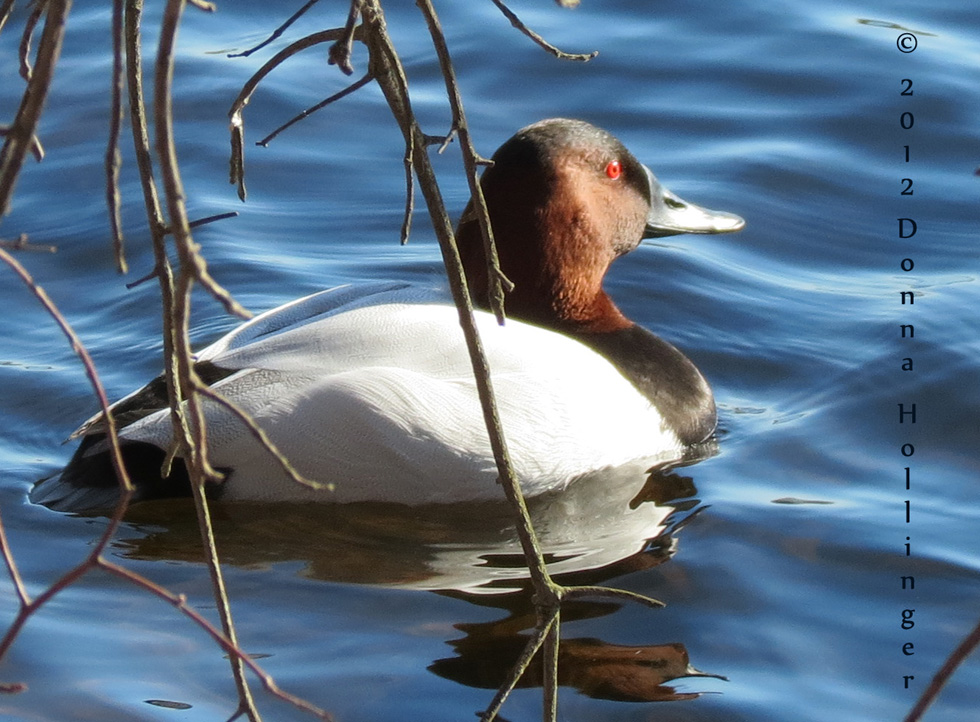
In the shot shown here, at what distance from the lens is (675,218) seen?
5.17 m

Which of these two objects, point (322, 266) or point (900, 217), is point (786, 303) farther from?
point (322, 266)

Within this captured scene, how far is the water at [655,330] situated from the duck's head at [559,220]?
0.64 m

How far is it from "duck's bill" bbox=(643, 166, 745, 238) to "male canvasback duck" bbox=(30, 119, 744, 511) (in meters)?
0.38

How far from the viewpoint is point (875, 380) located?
5.01m

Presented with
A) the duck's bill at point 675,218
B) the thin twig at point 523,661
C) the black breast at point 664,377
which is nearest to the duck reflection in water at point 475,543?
the black breast at point 664,377

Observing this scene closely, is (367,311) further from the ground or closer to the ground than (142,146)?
closer to the ground

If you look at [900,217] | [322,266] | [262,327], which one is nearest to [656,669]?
[262,327]

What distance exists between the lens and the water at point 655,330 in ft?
11.3

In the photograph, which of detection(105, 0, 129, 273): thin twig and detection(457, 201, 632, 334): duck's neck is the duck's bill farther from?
detection(105, 0, 129, 273): thin twig

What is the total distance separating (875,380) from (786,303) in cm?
70

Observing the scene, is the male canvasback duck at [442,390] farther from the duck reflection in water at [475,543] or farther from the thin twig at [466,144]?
the thin twig at [466,144]

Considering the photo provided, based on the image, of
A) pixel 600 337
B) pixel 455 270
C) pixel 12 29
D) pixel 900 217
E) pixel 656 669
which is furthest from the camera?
pixel 12 29

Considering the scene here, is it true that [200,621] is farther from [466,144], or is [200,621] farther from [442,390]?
[442,390]

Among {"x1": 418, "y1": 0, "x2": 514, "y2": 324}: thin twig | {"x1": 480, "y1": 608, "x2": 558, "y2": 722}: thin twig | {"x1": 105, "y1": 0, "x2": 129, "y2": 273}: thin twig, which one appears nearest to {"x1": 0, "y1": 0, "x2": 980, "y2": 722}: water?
{"x1": 480, "y1": 608, "x2": 558, "y2": 722}: thin twig
